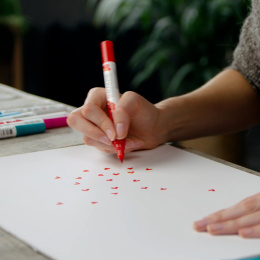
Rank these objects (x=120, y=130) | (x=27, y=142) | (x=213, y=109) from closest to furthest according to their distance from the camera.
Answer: (x=120, y=130), (x=27, y=142), (x=213, y=109)

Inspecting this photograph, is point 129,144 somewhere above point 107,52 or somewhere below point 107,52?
below

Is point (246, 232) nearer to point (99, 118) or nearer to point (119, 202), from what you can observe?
point (119, 202)

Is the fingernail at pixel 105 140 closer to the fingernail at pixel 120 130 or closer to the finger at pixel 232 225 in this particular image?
the fingernail at pixel 120 130

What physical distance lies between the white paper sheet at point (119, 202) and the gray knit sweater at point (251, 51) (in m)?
0.33

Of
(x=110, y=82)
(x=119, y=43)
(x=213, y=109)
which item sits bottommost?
(x=119, y=43)

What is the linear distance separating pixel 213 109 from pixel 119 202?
17.6 inches

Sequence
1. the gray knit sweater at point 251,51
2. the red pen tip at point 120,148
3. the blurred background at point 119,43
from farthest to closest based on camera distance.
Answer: the blurred background at point 119,43
the gray knit sweater at point 251,51
the red pen tip at point 120,148

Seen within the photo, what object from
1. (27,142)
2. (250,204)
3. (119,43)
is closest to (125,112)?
(27,142)

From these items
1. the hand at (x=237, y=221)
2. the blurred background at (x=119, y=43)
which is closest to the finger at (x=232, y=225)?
the hand at (x=237, y=221)

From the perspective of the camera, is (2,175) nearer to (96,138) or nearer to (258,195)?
(96,138)

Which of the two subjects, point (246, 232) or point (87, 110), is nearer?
point (246, 232)

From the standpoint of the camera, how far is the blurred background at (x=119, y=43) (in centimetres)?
266

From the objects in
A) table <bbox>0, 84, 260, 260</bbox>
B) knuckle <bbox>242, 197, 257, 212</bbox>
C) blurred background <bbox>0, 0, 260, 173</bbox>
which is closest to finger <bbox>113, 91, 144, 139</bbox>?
table <bbox>0, 84, 260, 260</bbox>

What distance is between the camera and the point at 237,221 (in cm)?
55
